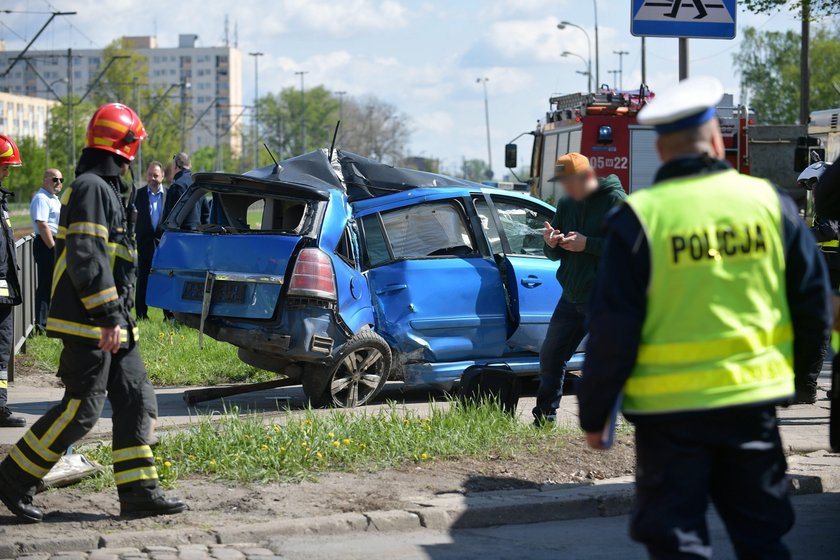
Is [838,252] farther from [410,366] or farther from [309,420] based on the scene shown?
[309,420]

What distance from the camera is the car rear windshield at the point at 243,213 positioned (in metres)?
8.64

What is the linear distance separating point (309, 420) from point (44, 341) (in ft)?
19.4

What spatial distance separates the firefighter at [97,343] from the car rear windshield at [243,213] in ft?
8.92

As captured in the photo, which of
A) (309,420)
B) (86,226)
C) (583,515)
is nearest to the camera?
(86,226)

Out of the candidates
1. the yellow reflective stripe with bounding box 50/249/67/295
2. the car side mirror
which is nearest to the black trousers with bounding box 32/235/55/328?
the yellow reflective stripe with bounding box 50/249/67/295

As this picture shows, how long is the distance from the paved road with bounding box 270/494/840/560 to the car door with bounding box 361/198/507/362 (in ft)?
10.1

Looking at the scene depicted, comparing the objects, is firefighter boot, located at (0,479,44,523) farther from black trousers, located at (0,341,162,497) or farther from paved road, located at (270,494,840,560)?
paved road, located at (270,494,840,560)

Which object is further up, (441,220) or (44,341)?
(441,220)

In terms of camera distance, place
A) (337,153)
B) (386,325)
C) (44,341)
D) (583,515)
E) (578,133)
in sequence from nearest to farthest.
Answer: (583,515), (386,325), (337,153), (44,341), (578,133)

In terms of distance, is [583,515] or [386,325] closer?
[583,515]

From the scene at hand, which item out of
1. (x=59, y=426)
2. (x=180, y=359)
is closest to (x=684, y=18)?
(x=59, y=426)

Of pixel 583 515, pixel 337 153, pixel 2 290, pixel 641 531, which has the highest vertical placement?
pixel 337 153

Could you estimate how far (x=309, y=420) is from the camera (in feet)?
23.9

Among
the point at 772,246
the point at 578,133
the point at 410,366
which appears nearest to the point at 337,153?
the point at 410,366
